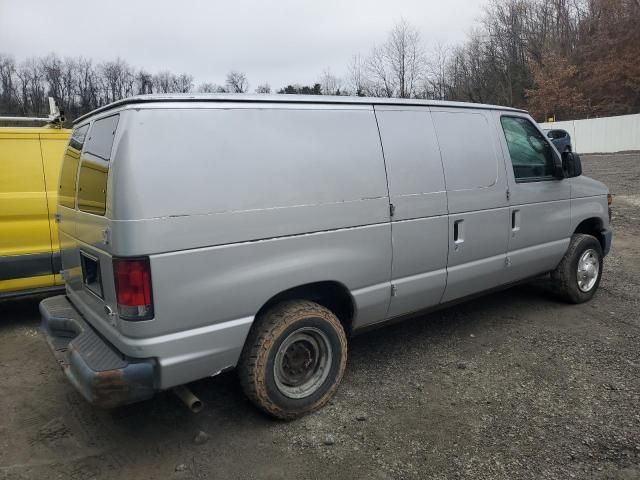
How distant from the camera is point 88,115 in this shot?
3.60m

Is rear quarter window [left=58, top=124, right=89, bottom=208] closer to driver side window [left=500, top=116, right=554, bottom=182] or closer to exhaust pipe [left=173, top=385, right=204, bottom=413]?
exhaust pipe [left=173, top=385, right=204, bottom=413]

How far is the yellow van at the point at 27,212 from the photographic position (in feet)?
16.6

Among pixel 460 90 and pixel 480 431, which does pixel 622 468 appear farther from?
pixel 460 90

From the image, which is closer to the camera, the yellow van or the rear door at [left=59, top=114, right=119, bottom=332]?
the rear door at [left=59, top=114, right=119, bottom=332]

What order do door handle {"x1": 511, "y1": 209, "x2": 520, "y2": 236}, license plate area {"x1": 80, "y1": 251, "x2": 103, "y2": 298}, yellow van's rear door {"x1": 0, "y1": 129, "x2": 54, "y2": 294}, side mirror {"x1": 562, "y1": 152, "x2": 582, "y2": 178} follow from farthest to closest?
yellow van's rear door {"x1": 0, "y1": 129, "x2": 54, "y2": 294}
side mirror {"x1": 562, "y1": 152, "x2": 582, "y2": 178}
door handle {"x1": 511, "y1": 209, "x2": 520, "y2": 236}
license plate area {"x1": 80, "y1": 251, "x2": 103, "y2": 298}

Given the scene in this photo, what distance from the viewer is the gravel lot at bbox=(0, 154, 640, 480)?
2854mm

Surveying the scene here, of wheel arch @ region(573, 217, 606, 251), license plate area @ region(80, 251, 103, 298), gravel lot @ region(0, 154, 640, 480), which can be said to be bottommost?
gravel lot @ region(0, 154, 640, 480)

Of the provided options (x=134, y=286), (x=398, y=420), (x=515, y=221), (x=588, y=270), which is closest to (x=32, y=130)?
(x=134, y=286)

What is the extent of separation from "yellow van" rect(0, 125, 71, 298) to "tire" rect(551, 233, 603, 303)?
5265 millimetres

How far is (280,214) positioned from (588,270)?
157 inches

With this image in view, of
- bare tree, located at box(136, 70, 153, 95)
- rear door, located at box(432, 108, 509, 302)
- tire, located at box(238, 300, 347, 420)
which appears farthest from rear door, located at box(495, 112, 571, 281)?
bare tree, located at box(136, 70, 153, 95)

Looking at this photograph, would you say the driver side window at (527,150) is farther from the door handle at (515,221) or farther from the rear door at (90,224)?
the rear door at (90,224)

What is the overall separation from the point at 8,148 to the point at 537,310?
227 inches

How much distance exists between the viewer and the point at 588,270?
547cm
